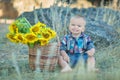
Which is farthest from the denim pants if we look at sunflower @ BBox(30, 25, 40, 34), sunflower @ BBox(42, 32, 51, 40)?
Answer: sunflower @ BBox(30, 25, 40, 34)

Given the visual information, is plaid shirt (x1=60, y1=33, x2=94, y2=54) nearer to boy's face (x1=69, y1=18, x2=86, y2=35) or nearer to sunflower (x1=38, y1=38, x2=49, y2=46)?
boy's face (x1=69, y1=18, x2=86, y2=35)

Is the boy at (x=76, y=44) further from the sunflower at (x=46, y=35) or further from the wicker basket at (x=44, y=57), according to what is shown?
the sunflower at (x=46, y=35)

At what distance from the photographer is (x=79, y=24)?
6027 millimetres

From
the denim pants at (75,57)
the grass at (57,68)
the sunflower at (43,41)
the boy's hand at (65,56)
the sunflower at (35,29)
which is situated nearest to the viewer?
the grass at (57,68)

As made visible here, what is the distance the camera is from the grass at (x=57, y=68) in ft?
14.5

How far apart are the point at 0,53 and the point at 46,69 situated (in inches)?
57.5

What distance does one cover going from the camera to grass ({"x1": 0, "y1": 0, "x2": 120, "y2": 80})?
442cm

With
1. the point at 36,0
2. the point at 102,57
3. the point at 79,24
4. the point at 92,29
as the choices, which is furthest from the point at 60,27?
the point at 36,0

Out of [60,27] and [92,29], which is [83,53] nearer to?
[60,27]

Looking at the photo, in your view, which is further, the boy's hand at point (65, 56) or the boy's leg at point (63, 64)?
the boy's hand at point (65, 56)

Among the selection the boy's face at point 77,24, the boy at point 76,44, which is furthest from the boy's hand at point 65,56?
the boy's face at point 77,24

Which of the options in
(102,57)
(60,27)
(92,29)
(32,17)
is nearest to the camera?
(102,57)

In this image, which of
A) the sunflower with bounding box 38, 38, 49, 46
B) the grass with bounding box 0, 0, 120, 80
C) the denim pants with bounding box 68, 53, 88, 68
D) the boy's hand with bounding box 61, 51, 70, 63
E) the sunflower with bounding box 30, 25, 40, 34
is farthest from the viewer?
the denim pants with bounding box 68, 53, 88, 68

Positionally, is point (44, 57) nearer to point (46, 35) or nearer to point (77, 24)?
point (46, 35)
